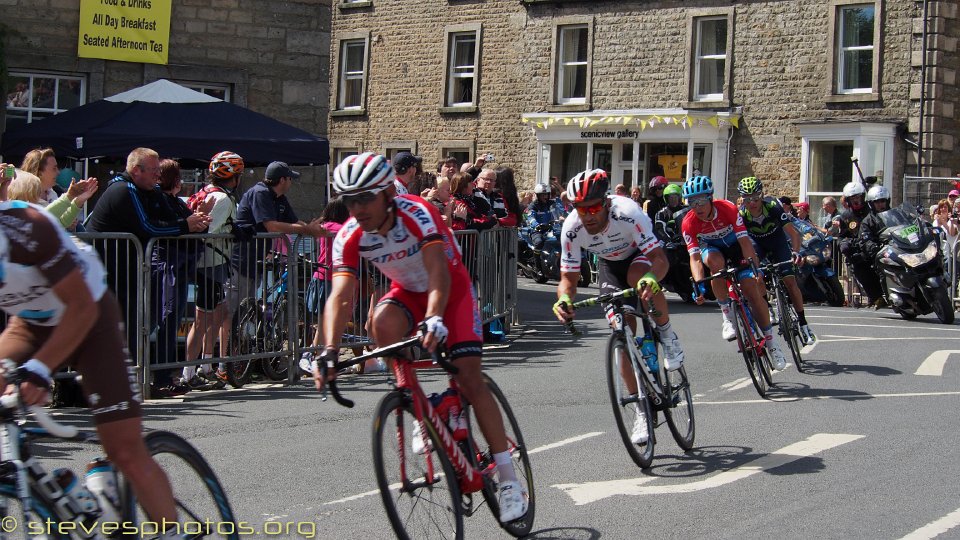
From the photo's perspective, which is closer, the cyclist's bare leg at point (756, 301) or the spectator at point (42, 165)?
the spectator at point (42, 165)

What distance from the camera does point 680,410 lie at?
345 inches

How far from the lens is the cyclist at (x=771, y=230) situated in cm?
1355

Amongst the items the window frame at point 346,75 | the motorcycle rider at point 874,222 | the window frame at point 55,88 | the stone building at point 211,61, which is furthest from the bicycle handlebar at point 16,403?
the window frame at point 346,75

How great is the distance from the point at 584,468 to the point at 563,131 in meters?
27.4

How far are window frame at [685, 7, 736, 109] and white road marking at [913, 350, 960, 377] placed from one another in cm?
1863

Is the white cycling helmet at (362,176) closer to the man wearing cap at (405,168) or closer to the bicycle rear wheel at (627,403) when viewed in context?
the bicycle rear wheel at (627,403)

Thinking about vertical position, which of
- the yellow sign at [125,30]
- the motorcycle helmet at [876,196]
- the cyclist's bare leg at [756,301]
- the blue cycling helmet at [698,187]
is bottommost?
the cyclist's bare leg at [756,301]

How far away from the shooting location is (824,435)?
9.35 metres

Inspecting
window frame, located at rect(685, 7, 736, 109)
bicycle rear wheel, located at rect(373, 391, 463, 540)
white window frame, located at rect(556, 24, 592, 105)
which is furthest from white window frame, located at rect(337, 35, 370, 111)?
bicycle rear wheel, located at rect(373, 391, 463, 540)

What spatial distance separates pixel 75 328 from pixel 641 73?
30.4m

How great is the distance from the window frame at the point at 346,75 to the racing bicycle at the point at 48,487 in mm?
35225

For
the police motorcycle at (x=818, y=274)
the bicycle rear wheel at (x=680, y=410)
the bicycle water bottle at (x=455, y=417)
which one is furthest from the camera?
the police motorcycle at (x=818, y=274)

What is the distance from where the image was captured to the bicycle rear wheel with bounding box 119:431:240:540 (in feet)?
16.6

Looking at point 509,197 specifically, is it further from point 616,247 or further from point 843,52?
point 843,52
